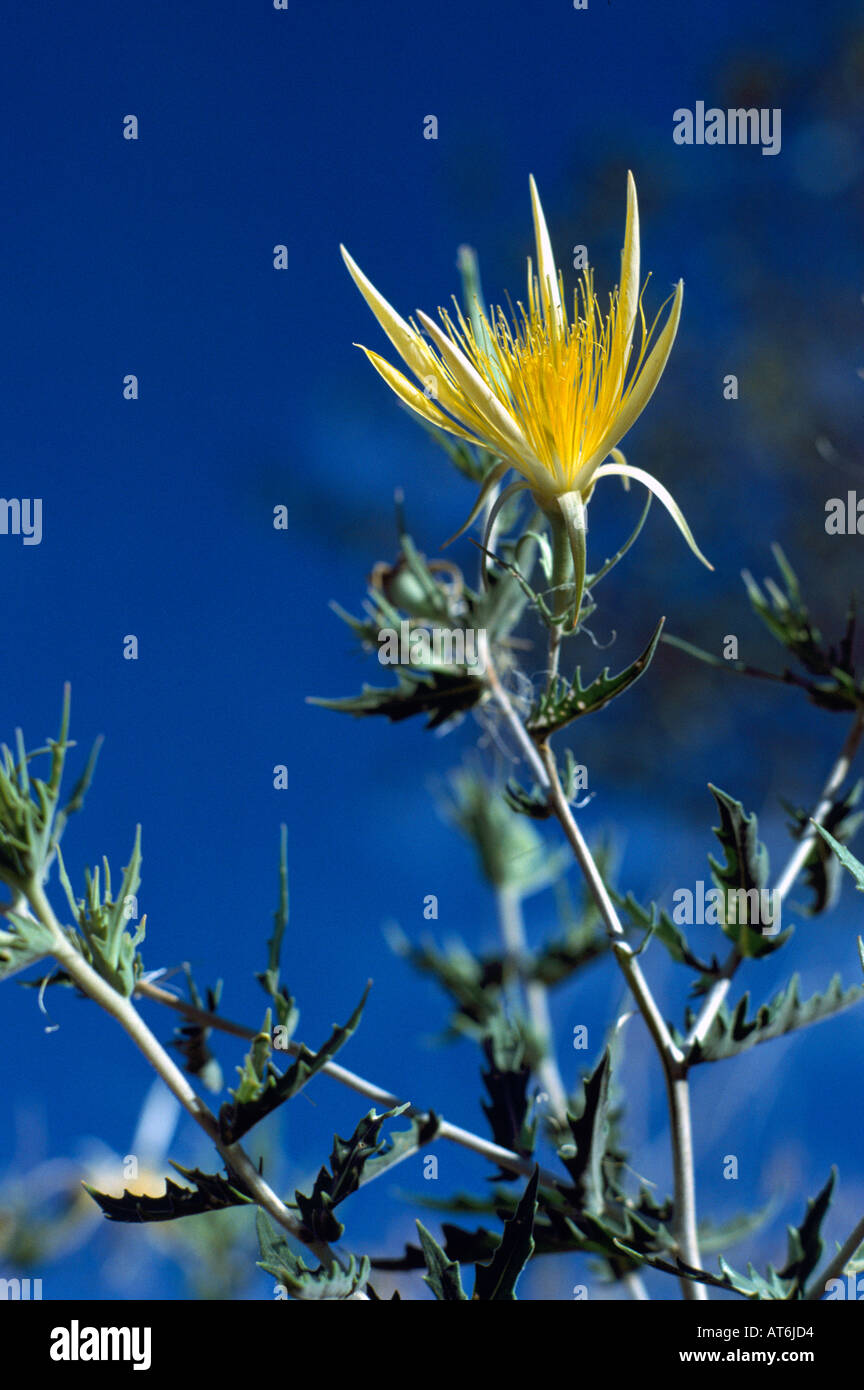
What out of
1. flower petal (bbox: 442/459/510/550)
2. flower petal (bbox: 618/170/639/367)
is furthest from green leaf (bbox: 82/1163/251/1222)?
flower petal (bbox: 618/170/639/367)

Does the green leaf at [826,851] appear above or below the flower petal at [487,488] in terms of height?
below

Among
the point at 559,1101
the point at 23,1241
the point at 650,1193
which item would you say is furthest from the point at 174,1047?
the point at 23,1241

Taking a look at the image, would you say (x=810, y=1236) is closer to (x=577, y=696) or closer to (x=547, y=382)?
(x=577, y=696)

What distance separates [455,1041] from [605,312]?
76 cm

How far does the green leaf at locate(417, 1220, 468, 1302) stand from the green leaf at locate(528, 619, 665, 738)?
10.0 inches

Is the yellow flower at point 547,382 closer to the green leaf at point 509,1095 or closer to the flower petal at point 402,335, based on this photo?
the flower petal at point 402,335

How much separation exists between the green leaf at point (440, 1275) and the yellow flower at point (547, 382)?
1.14ft

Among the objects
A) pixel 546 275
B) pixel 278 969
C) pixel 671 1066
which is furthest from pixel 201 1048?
pixel 546 275

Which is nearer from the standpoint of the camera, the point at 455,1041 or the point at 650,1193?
the point at 650,1193

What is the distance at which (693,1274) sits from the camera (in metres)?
0.53

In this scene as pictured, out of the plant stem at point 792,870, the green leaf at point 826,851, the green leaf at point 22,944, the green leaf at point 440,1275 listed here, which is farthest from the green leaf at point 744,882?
the green leaf at point 22,944

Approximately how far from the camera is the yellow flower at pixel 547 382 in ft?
1.83
